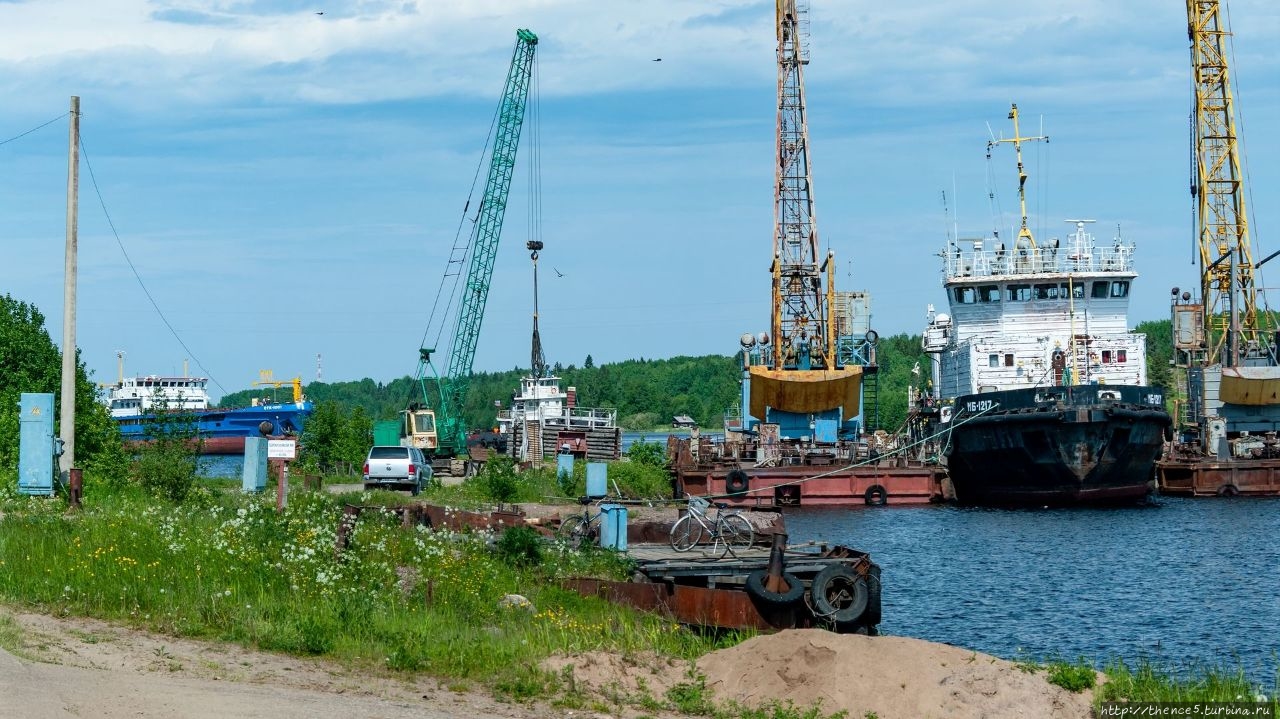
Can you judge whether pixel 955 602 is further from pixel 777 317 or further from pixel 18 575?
pixel 777 317

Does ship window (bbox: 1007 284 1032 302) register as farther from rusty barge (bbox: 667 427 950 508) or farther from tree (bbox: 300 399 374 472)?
tree (bbox: 300 399 374 472)

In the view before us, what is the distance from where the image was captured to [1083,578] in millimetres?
30891

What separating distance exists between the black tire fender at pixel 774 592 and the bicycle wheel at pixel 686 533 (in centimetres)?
432

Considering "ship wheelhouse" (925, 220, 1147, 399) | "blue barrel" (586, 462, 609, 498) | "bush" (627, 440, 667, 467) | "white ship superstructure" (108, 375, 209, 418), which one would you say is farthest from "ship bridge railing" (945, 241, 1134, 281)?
"white ship superstructure" (108, 375, 209, 418)

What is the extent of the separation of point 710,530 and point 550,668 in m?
9.07

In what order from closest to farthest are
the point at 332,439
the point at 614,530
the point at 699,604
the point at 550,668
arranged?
the point at 550,668, the point at 699,604, the point at 614,530, the point at 332,439

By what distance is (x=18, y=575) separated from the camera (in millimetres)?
18062

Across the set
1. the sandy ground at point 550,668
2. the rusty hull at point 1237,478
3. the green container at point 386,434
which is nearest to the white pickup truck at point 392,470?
the sandy ground at point 550,668

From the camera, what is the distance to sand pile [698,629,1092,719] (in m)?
14.2

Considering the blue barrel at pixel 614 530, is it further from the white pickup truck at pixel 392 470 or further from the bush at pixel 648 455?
the bush at pixel 648 455

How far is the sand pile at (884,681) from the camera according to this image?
1421 cm

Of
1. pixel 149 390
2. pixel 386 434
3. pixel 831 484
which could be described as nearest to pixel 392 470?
pixel 831 484

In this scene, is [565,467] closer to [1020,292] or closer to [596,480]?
[596,480]

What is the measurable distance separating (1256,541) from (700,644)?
2643 cm
